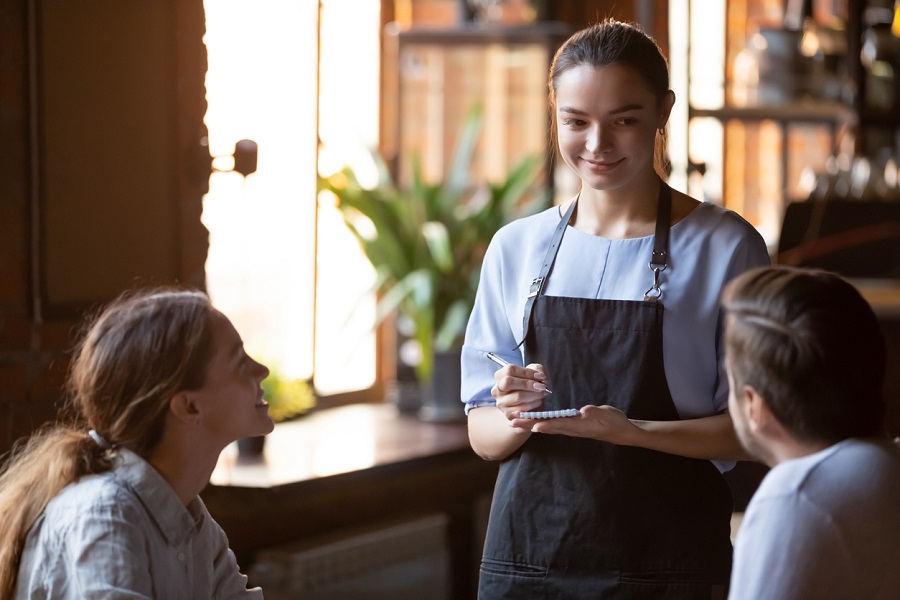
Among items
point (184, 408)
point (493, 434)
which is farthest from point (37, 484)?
point (493, 434)

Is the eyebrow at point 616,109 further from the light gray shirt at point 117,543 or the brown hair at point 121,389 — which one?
the light gray shirt at point 117,543

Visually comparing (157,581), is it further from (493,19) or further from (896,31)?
(896,31)

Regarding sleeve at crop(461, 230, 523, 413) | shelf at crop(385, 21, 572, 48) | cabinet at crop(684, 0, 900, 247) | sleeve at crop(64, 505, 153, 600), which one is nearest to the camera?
sleeve at crop(64, 505, 153, 600)

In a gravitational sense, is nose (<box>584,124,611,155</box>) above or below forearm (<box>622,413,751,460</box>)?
above

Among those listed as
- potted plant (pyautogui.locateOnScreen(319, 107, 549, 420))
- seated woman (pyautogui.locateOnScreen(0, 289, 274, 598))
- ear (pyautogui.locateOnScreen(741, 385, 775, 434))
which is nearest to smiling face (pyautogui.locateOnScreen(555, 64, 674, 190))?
ear (pyautogui.locateOnScreen(741, 385, 775, 434))

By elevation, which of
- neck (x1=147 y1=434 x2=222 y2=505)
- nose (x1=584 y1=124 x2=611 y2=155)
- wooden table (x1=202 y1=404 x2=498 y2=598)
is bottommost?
wooden table (x1=202 y1=404 x2=498 y2=598)

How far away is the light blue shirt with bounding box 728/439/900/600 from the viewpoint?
1289mm

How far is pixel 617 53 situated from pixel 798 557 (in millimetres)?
775

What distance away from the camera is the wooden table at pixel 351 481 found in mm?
3072

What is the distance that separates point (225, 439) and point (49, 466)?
241 mm

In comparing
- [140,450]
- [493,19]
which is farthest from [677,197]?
[493,19]

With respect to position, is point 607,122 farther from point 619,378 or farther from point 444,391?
point 444,391

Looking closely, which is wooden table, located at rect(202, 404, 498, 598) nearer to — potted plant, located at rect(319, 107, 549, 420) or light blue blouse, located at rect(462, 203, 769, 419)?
potted plant, located at rect(319, 107, 549, 420)

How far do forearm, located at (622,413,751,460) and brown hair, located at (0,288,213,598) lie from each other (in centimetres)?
62
